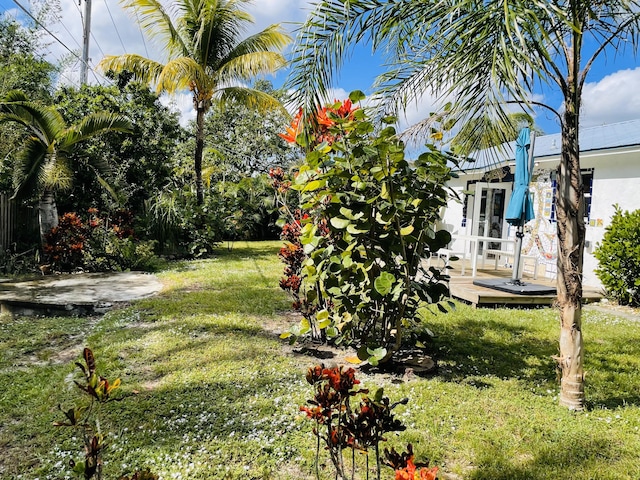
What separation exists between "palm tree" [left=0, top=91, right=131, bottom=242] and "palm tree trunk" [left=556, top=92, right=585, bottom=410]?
8275 mm

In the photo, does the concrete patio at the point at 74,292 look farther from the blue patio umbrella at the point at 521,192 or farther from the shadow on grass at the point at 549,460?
the blue patio umbrella at the point at 521,192

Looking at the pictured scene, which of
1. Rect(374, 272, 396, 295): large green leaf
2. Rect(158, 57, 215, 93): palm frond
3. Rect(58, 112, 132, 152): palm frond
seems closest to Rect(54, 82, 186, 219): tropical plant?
Rect(58, 112, 132, 152): palm frond

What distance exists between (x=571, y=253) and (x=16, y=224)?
1067 cm

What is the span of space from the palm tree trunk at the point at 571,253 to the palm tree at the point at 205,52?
9265 mm

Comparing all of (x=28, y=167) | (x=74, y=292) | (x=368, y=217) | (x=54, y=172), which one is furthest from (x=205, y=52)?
(x=368, y=217)

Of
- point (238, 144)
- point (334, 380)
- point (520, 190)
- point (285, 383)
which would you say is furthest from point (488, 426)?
point (238, 144)

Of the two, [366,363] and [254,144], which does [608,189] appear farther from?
[254,144]

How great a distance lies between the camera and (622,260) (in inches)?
278

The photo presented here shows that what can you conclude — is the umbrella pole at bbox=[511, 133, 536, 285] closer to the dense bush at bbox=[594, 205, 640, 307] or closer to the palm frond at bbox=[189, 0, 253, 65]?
the dense bush at bbox=[594, 205, 640, 307]

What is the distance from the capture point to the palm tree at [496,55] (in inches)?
107

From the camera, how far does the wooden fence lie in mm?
9266

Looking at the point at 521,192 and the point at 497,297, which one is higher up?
the point at 521,192

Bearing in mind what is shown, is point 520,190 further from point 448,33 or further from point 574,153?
point 448,33

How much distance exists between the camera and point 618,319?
6172 millimetres
